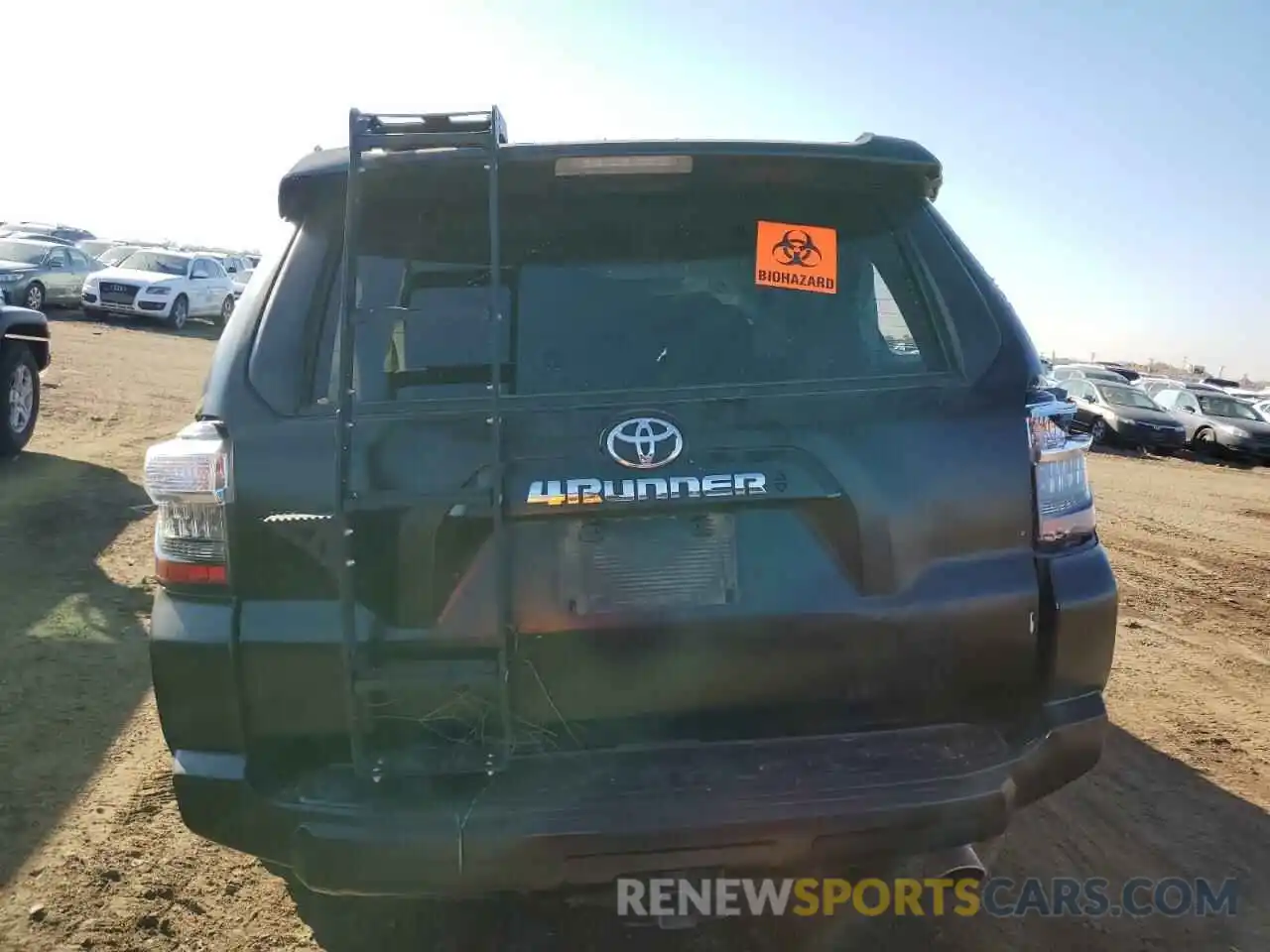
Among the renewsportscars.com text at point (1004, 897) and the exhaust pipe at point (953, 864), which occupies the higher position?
the exhaust pipe at point (953, 864)

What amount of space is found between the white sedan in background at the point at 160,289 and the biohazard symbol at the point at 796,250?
72.3ft

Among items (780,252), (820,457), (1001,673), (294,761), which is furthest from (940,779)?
(294,761)

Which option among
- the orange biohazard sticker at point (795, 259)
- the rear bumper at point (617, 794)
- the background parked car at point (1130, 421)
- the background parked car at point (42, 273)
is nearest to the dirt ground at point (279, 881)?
the rear bumper at point (617, 794)

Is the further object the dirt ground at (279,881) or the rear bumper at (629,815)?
the dirt ground at (279,881)

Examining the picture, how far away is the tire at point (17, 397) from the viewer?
8.95 m

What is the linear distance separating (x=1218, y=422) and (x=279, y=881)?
24.7 m

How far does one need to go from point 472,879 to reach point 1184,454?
24763 mm

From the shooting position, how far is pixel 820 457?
2369 mm

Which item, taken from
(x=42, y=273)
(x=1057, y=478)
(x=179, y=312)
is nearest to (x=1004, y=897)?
(x=1057, y=478)

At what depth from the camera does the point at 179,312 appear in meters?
25.0

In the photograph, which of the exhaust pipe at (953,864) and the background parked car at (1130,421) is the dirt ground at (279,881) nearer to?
the exhaust pipe at (953,864)

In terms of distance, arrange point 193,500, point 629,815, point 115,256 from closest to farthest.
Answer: point 629,815 → point 193,500 → point 115,256

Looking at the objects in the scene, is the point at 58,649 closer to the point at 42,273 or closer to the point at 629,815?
the point at 629,815

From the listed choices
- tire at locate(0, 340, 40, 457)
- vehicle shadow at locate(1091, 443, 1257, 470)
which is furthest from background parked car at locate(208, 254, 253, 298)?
vehicle shadow at locate(1091, 443, 1257, 470)
